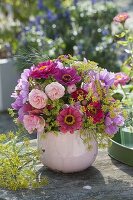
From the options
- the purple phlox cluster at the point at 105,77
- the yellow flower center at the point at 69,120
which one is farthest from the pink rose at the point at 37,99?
the purple phlox cluster at the point at 105,77

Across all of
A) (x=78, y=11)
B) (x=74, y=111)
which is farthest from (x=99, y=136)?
(x=78, y=11)

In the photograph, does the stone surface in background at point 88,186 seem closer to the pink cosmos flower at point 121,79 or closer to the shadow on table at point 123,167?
the shadow on table at point 123,167

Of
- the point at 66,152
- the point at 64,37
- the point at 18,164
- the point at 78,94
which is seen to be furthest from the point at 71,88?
the point at 64,37

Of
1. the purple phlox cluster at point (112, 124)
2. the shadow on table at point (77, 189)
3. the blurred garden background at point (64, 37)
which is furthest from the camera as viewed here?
the blurred garden background at point (64, 37)

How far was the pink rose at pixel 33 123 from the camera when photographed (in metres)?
2.21

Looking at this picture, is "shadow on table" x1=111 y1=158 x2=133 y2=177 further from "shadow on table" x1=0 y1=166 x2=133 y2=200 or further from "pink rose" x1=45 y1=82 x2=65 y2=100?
"pink rose" x1=45 y1=82 x2=65 y2=100

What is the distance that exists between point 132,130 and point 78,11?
272 cm

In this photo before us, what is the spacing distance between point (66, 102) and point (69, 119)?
84 mm

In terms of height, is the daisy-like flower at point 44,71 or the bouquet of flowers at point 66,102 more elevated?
the daisy-like flower at point 44,71

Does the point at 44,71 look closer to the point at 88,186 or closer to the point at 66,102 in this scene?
the point at 66,102

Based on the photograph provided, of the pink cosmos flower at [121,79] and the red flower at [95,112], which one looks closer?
the red flower at [95,112]

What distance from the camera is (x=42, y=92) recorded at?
7.20 feet

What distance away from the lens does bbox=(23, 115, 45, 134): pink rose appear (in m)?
2.21

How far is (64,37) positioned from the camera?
5.06 m
